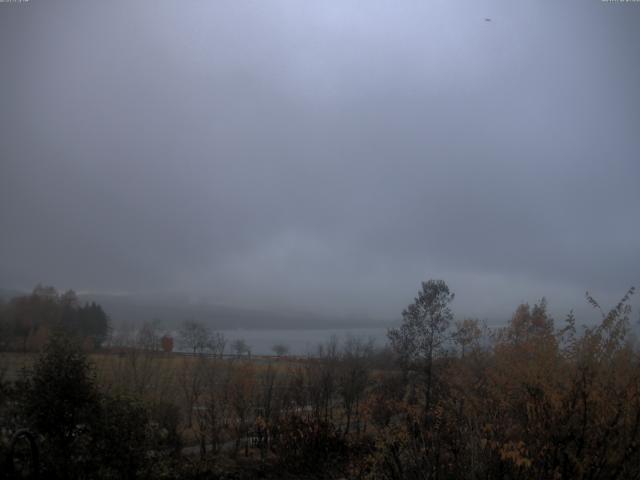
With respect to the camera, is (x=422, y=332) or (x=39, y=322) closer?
(x=39, y=322)

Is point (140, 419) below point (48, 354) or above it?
below

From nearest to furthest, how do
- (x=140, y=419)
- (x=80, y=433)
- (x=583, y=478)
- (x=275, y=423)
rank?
(x=583, y=478) < (x=80, y=433) < (x=140, y=419) < (x=275, y=423)

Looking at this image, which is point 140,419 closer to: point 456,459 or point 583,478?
point 456,459

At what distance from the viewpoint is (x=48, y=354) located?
27.5ft

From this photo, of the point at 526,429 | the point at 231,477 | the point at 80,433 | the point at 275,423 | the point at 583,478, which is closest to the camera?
the point at 583,478

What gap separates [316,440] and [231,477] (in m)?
2.91

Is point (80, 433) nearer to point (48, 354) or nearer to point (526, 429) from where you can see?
point (48, 354)

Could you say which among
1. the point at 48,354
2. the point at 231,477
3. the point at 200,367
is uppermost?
the point at 48,354

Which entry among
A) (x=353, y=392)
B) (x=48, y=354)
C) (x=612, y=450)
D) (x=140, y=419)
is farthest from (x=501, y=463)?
(x=353, y=392)

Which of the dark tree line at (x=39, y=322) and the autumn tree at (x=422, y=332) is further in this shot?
the autumn tree at (x=422, y=332)

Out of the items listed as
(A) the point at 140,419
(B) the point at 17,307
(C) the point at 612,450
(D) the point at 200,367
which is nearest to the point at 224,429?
(D) the point at 200,367

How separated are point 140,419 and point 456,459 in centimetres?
589

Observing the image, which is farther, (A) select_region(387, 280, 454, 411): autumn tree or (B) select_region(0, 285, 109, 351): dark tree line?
(A) select_region(387, 280, 454, 411): autumn tree

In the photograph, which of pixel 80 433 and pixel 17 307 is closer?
pixel 80 433
